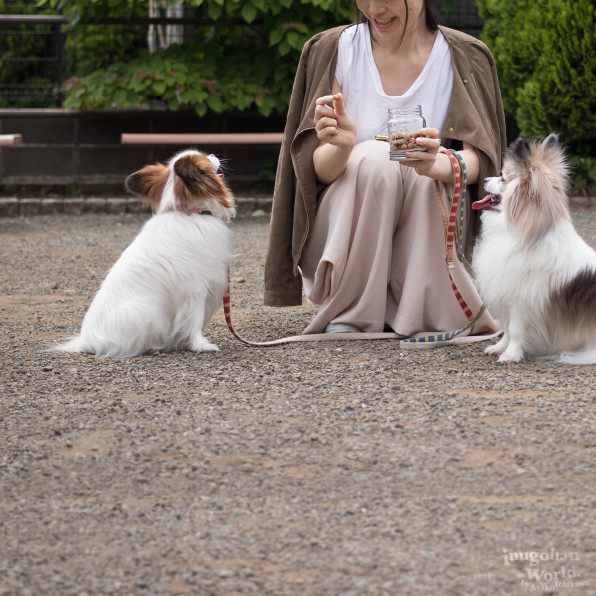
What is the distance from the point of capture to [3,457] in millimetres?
2785

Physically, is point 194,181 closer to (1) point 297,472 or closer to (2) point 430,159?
(2) point 430,159

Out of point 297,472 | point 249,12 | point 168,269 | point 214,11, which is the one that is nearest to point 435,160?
point 168,269

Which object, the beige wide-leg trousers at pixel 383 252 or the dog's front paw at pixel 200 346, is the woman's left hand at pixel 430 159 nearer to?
the beige wide-leg trousers at pixel 383 252

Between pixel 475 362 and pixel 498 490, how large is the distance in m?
1.39

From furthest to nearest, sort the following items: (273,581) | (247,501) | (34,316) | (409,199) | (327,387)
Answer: (34,316) → (409,199) → (327,387) → (247,501) → (273,581)

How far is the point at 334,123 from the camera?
12.9 feet

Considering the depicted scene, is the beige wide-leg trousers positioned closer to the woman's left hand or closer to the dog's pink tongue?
the woman's left hand

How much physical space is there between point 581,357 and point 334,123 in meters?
1.39

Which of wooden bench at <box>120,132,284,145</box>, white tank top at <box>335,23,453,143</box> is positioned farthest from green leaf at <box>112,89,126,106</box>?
white tank top at <box>335,23,453,143</box>

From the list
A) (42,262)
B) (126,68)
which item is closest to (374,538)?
(42,262)

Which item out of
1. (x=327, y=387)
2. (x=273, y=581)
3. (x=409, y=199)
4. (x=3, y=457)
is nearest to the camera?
(x=273, y=581)

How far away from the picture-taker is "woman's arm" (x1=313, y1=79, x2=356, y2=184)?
12.8ft

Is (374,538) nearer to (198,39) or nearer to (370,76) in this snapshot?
(370,76)

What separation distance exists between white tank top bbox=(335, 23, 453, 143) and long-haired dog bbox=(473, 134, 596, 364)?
66 cm
